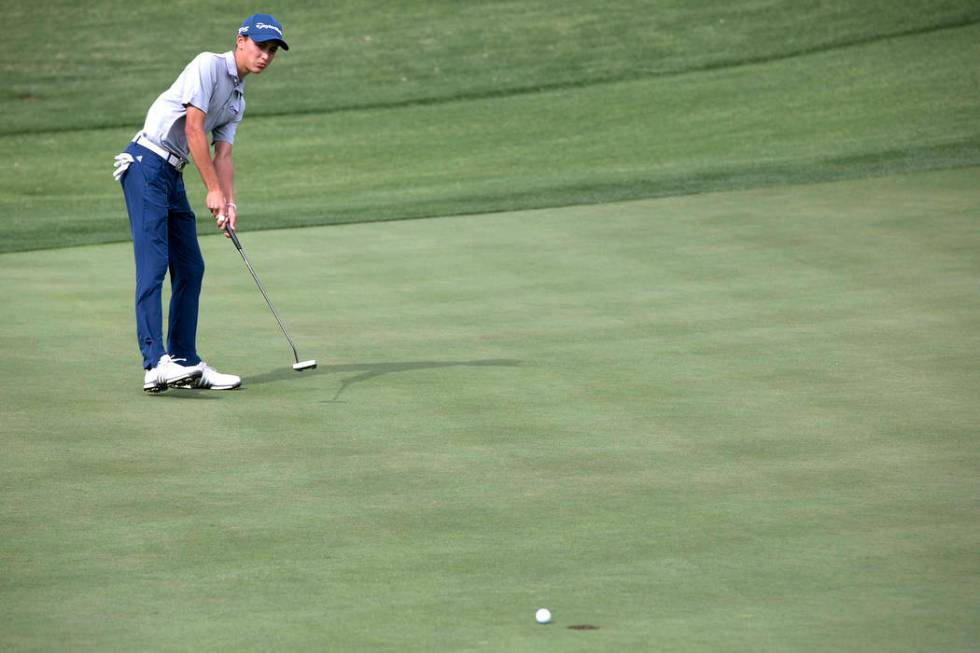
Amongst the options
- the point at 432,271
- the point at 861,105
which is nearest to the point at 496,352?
the point at 432,271

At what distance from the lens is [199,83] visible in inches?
314

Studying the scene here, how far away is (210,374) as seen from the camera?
8.00 m

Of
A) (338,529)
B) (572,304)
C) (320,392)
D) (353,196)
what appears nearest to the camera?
(338,529)

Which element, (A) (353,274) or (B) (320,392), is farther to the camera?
(A) (353,274)

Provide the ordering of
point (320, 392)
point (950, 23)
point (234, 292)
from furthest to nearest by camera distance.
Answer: point (950, 23), point (234, 292), point (320, 392)

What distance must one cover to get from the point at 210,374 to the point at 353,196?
8321mm

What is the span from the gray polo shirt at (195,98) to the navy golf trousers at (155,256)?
0.13m

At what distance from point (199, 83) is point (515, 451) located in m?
2.55

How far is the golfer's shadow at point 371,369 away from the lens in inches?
322

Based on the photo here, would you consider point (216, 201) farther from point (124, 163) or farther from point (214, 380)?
point (214, 380)

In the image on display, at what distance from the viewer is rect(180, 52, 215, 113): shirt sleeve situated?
26.2 feet

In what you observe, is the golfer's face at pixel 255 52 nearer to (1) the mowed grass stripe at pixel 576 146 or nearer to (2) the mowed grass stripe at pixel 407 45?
(1) the mowed grass stripe at pixel 576 146

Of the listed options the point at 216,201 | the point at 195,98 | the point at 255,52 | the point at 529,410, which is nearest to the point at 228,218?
the point at 216,201

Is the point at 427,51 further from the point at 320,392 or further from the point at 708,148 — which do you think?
the point at 320,392
